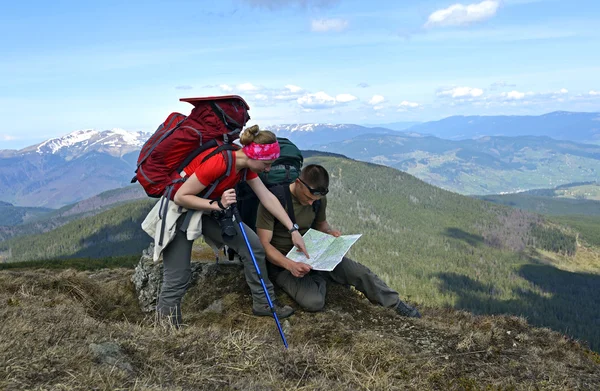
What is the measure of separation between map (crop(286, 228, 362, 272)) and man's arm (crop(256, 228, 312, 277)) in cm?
20

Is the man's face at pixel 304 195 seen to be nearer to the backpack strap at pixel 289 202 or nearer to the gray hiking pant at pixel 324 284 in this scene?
the backpack strap at pixel 289 202

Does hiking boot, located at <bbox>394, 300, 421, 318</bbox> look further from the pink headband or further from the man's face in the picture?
the pink headband

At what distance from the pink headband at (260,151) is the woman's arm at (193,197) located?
722 mm

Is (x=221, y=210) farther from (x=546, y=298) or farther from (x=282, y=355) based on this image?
(x=546, y=298)

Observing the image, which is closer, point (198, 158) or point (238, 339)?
point (238, 339)

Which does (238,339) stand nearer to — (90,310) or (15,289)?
(90,310)

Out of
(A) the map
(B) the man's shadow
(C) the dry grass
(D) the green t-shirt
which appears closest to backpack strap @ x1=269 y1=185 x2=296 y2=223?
(D) the green t-shirt

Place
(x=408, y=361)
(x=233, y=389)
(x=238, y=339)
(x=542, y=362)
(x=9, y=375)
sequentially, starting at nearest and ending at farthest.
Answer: (x=9, y=375) → (x=233, y=389) → (x=238, y=339) → (x=408, y=361) → (x=542, y=362)

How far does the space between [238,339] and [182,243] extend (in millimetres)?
2371

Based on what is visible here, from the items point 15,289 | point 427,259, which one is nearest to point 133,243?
point 427,259

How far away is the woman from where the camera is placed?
6.39 meters

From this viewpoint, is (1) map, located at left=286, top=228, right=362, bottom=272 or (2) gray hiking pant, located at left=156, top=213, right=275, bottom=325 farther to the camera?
(1) map, located at left=286, top=228, right=362, bottom=272

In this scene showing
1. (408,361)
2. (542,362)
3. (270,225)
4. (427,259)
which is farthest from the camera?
(427,259)

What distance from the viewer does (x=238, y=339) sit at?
515 centimetres
